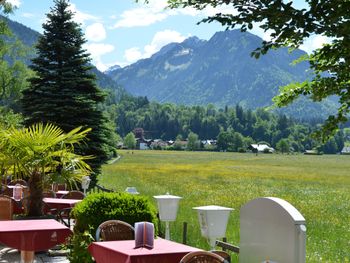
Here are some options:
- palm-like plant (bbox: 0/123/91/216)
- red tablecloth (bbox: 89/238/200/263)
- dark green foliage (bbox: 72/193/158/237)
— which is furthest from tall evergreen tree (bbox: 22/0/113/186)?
red tablecloth (bbox: 89/238/200/263)

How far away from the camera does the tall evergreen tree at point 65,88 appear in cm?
2905

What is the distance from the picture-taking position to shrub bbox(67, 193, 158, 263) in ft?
28.6

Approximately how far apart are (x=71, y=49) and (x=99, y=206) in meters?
21.7

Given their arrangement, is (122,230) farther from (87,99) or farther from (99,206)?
(87,99)

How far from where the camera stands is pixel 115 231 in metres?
8.09

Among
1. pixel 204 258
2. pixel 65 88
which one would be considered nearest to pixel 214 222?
pixel 204 258

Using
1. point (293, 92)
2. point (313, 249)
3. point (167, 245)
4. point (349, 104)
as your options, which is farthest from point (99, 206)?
point (313, 249)

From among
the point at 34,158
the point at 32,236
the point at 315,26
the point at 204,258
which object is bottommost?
the point at 32,236

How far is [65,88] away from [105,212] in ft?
70.2

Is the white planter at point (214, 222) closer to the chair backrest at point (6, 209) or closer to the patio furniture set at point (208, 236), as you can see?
the patio furniture set at point (208, 236)

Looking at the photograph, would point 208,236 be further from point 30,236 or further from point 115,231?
point 30,236

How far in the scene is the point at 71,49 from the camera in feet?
97.3

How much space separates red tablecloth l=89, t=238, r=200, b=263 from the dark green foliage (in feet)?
4.66

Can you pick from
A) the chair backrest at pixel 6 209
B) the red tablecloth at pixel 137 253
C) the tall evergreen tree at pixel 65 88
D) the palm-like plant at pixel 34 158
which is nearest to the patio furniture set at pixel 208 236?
the red tablecloth at pixel 137 253
